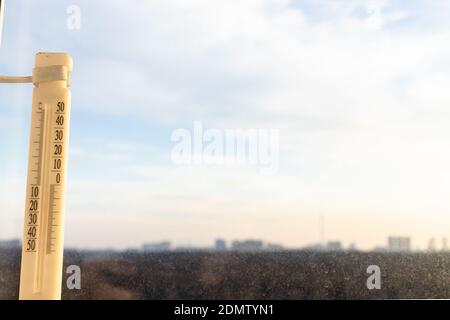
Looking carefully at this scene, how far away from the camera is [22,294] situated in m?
0.98

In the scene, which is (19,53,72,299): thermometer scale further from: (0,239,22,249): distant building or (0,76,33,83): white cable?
(0,239,22,249): distant building

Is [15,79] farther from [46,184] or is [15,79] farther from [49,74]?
[46,184]

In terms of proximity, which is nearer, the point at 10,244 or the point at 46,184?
the point at 46,184

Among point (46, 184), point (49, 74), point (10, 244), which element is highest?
point (49, 74)

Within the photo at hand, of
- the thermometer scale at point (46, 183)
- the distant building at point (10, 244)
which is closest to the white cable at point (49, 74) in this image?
the thermometer scale at point (46, 183)

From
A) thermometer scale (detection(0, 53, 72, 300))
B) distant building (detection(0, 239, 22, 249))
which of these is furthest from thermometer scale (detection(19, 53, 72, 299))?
distant building (detection(0, 239, 22, 249))

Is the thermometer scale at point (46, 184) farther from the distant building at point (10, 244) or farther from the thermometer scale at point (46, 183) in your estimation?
the distant building at point (10, 244)

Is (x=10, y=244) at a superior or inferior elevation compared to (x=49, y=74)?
inferior

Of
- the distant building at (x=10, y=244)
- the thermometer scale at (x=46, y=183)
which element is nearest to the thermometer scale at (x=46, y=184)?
the thermometer scale at (x=46, y=183)

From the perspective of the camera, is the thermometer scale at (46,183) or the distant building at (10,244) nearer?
the thermometer scale at (46,183)

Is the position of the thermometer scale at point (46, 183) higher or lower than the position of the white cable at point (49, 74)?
lower

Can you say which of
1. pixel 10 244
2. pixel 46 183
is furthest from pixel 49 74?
pixel 10 244
